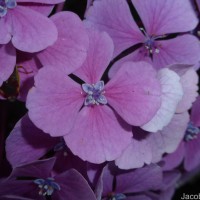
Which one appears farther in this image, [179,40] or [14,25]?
[179,40]

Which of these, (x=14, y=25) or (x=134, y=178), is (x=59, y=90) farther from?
(x=134, y=178)

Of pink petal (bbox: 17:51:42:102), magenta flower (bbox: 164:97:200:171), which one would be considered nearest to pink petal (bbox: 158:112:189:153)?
magenta flower (bbox: 164:97:200:171)

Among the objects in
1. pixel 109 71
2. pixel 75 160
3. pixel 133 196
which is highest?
pixel 109 71

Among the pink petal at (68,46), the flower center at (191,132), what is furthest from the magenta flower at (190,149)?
the pink petal at (68,46)

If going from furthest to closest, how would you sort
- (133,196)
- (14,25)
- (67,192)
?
1. (133,196)
2. (67,192)
3. (14,25)

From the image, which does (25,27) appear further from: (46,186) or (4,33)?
(46,186)

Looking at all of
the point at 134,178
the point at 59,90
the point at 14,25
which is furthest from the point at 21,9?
the point at 134,178

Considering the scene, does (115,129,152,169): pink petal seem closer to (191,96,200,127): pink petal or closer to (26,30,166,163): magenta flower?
(26,30,166,163): magenta flower
